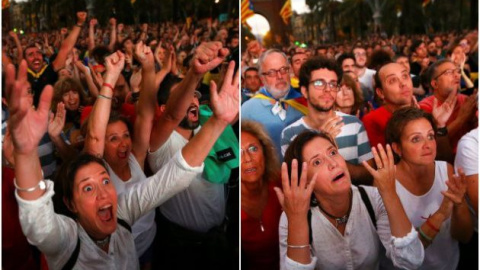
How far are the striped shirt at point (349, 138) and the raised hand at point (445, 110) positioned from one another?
345 mm

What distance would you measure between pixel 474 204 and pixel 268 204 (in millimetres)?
975

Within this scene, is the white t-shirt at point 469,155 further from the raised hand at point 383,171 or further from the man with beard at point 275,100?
the man with beard at point 275,100

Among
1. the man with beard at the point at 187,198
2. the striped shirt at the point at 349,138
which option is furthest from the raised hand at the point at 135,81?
the striped shirt at the point at 349,138

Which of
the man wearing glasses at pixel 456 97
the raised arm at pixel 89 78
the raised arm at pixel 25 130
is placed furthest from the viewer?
the man wearing glasses at pixel 456 97

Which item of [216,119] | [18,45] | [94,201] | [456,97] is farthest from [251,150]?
[18,45]

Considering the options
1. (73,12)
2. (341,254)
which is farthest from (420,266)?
(73,12)

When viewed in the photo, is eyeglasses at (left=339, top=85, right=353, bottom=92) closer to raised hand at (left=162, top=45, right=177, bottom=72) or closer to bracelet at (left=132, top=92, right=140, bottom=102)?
raised hand at (left=162, top=45, right=177, bottom=72)

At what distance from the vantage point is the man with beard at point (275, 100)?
3229 millimetres

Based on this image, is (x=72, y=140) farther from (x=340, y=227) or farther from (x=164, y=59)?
(x=340, y=227)

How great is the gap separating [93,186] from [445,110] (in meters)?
1.69

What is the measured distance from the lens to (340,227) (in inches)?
124

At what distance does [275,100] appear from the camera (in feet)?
10.7

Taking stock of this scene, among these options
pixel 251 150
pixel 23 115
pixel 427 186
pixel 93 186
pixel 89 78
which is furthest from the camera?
pixel 251 150

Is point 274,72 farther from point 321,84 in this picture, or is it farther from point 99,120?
point 99,120
